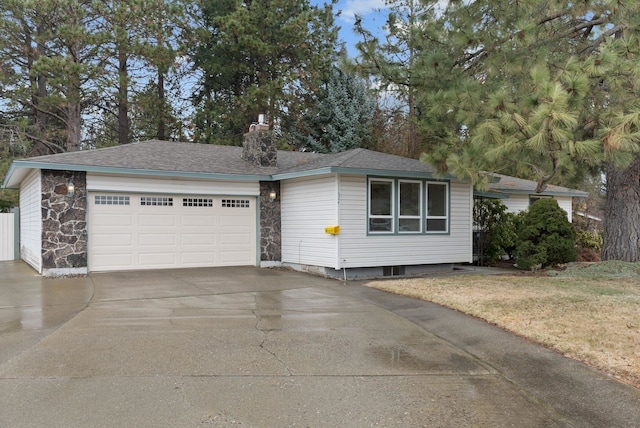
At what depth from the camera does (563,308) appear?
7402mm

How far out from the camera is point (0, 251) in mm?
17094

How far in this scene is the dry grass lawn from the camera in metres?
5.38

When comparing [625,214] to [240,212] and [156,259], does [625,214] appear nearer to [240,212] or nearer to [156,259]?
[240,212]

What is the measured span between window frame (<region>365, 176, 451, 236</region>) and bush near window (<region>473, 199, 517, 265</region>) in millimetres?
2911

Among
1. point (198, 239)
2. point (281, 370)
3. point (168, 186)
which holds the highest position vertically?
point (168, 186)

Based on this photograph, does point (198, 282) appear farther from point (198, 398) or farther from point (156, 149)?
point (198, 398)

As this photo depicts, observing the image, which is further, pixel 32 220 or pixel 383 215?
pixel 32 220

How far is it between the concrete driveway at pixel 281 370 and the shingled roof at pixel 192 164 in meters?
4.11

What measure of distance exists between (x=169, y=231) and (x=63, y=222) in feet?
8.24

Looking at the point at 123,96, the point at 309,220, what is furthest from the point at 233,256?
the point at 123,96

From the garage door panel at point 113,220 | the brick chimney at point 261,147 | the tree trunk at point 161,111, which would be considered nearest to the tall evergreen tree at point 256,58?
the tree trunk at point 161,111

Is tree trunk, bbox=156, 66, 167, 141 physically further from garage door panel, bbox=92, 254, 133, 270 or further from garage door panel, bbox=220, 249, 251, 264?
garage door panel, bbox=92, 254, 133, 270

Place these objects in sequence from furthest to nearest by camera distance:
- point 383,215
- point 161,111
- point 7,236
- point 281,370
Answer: point 161,111
point 7,236
point 383,215
point 281,370

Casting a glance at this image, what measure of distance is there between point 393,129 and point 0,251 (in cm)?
1811
